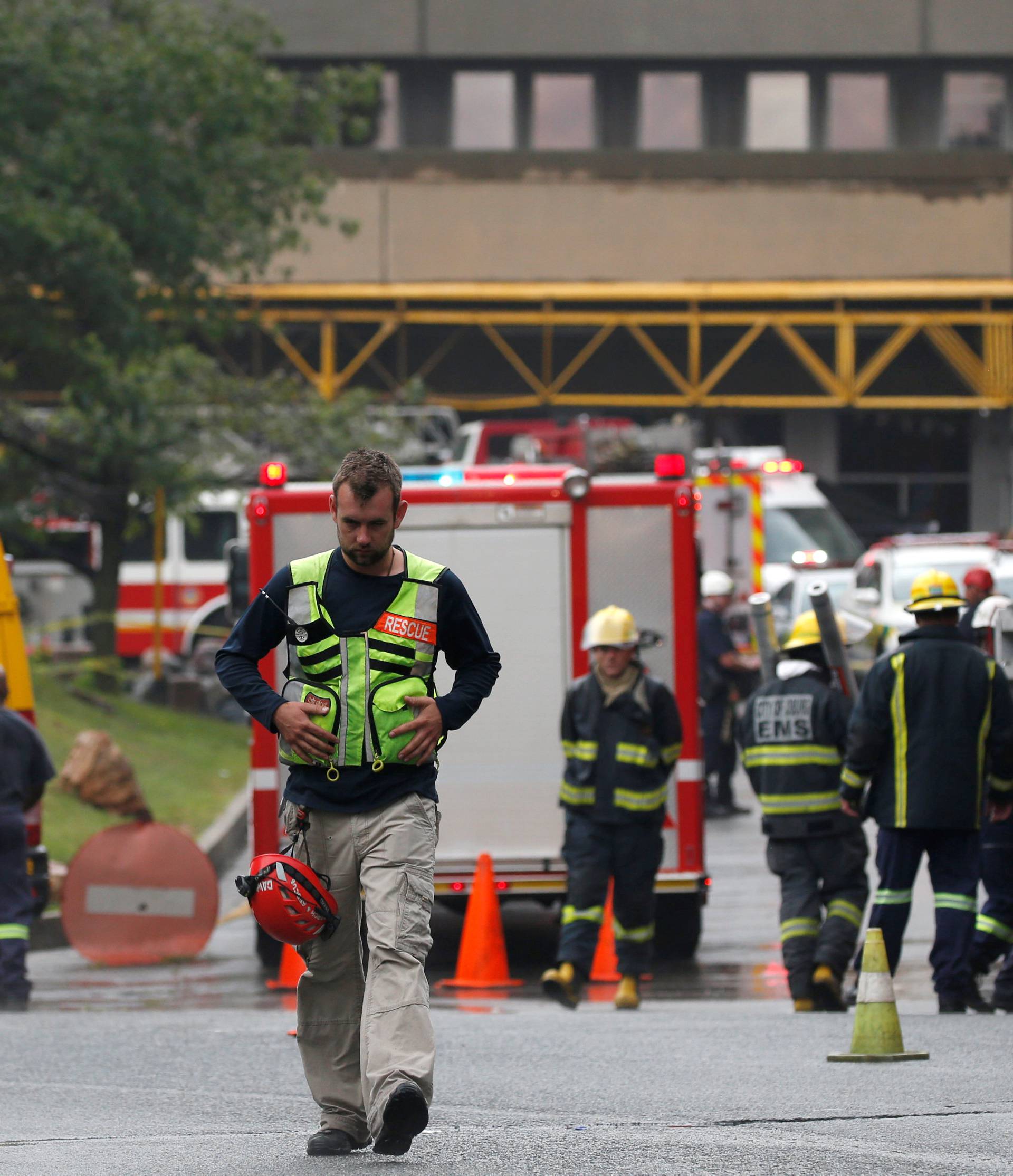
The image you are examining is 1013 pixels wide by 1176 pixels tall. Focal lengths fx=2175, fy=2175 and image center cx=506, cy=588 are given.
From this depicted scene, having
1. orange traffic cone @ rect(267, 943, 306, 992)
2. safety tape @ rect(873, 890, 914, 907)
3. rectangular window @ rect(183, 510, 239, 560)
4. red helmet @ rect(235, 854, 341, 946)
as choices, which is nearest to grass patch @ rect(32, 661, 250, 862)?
rectangular window @ rect(183, 510, 239, 560)

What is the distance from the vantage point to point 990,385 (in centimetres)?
3666

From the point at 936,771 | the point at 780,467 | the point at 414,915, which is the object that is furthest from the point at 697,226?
the point at 414,915

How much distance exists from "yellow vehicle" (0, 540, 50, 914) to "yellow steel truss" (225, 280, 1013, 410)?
24.0 metres

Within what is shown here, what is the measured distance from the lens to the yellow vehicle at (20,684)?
36.9 feet

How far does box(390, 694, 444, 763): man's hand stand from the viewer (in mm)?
5598

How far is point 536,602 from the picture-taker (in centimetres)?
1170

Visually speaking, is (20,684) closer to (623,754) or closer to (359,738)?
(623,754)

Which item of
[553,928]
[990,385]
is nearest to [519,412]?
[990,385]

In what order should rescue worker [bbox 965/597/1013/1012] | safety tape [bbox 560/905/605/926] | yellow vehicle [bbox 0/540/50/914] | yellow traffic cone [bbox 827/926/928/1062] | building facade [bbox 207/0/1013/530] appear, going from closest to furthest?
yellow traffic cone [bbox 827/926/928/1062] < rescue worker [bbox 965/597/1013/1012] < safety tape [bbox 560/905/605/926] < yellow vehicle [bbox 0/540/50/914] < building facade [bbox 207/0/1013/530]

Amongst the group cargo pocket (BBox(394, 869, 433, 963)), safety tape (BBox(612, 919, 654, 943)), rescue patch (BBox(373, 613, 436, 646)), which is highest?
rescue patch (BBox(373, 613, 436, 646))

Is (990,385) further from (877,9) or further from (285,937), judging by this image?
(285,937)

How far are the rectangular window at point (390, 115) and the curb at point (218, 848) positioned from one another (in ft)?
70.1

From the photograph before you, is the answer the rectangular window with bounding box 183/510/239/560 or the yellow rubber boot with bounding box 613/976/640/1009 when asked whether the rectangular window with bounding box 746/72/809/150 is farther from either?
the yellow rubber boot with bounding box 613/976/640/1009

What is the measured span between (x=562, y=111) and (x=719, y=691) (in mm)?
22604
